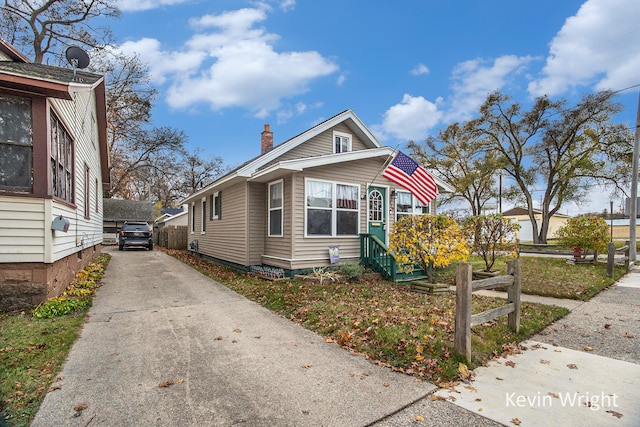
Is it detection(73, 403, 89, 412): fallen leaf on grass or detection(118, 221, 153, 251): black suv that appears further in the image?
detection(118, 221, 153, 251): black suv

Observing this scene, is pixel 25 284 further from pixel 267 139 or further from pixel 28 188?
pixel 267 139

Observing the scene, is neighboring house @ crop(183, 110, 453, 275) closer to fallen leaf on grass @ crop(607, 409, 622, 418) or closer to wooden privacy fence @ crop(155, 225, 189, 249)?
fallen leaf on grass @ crop(607, 409, 622, 418)

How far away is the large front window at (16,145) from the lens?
5445 mm

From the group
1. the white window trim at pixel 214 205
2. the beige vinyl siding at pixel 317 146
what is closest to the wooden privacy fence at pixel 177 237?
the white window trim at pixel 214 205

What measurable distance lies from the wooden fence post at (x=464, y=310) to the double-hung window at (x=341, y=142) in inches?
362

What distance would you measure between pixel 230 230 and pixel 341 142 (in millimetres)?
5411

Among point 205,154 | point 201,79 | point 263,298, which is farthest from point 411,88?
point 205,154

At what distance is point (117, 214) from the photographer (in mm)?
30750

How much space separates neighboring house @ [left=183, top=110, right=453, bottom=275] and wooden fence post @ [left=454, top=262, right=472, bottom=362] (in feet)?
19.4

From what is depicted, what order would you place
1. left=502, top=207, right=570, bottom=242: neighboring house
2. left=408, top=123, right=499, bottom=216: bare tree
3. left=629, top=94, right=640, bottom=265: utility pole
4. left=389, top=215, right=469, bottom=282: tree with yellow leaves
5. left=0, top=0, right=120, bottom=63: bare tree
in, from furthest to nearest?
left=502, top=207, right=570, bottom=242: neighboring house → left=408, top=123, right=499, bottom=216: bare tree → left=0, top=0, right=120, bottom=63: bare tree → left=629, top=94, right=640, bottom=265: utility pole → left=389, top=215, right=469, bottom=282: tree with yellow leaves

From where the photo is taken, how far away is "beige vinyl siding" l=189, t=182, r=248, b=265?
436 inches

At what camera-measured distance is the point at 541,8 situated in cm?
1181

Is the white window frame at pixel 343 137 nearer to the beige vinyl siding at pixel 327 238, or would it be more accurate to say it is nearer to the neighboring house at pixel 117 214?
the beige vinyl siding at pixel 327 238

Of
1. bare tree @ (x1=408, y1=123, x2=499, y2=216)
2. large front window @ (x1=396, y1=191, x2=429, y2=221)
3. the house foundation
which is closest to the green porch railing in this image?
large front window @ (x1=396, y1=191, x2=429, y2=221)
